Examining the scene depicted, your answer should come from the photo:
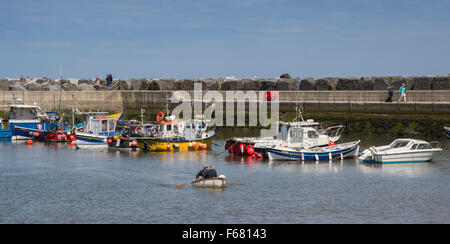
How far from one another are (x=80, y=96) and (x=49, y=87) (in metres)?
14.3

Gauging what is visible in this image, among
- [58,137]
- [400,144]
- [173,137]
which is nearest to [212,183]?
[400,144]

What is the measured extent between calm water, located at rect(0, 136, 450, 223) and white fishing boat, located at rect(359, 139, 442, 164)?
1.95ft

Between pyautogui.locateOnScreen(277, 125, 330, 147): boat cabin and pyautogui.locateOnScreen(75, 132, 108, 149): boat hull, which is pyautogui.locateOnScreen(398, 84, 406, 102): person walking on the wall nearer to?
pyautogui.locateOnScreen(277, 125, 330, 147): boat cabin

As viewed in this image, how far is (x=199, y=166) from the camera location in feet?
123

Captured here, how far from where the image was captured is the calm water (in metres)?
25.5

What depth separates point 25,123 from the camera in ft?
190

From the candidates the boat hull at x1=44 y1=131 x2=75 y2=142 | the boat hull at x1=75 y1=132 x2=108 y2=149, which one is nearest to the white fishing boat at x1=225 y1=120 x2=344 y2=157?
the boat hull at x1=75 y1=132 x2=108 y2=149

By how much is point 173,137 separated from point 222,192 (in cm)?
1608

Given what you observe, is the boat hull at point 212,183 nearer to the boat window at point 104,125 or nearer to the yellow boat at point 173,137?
the yellow boat at point 173,137

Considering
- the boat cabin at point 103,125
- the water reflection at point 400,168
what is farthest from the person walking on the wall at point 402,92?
the boat cabin at point 103,125

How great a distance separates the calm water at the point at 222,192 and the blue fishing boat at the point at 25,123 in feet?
50.6

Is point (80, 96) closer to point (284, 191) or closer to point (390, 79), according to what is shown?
point (390, 79)

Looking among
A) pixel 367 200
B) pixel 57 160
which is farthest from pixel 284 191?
pixel 57 160

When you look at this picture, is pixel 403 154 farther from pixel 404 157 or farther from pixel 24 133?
pixel 24 133
